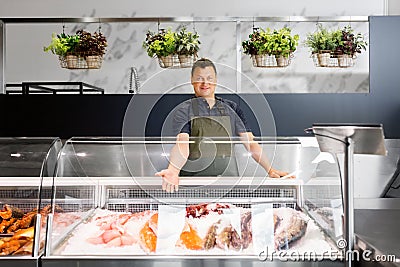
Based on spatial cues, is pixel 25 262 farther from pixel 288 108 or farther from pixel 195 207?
pixel 288 108

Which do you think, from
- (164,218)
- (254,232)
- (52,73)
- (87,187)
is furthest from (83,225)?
(52,73)

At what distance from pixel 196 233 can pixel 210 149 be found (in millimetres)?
356

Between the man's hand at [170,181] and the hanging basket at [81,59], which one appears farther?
the hanging basket at [81,59]

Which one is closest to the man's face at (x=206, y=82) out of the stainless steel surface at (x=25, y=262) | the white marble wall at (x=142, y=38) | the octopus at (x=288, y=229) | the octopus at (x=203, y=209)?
the octopus at (x=203, y=209)

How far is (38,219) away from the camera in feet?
7.77

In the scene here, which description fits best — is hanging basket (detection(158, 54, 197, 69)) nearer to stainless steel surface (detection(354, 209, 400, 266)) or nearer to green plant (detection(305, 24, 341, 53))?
green plant (detection(305, 24, 341, 53))

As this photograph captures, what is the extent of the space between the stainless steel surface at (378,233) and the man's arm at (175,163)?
77 cm

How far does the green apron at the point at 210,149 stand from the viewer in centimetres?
250

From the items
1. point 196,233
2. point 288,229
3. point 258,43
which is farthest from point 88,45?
point 288,229

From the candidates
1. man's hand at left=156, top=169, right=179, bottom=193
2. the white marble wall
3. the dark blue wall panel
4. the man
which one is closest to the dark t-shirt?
the man

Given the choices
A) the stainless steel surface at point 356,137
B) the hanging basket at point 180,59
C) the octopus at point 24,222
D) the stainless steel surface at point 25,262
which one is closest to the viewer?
the stainless steel surface at point 356,137

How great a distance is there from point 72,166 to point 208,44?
3440mm

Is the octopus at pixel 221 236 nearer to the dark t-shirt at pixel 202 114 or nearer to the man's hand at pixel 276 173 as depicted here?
the man's hand at pixel 276 173

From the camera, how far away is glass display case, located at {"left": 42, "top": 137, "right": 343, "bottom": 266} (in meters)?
2.34
